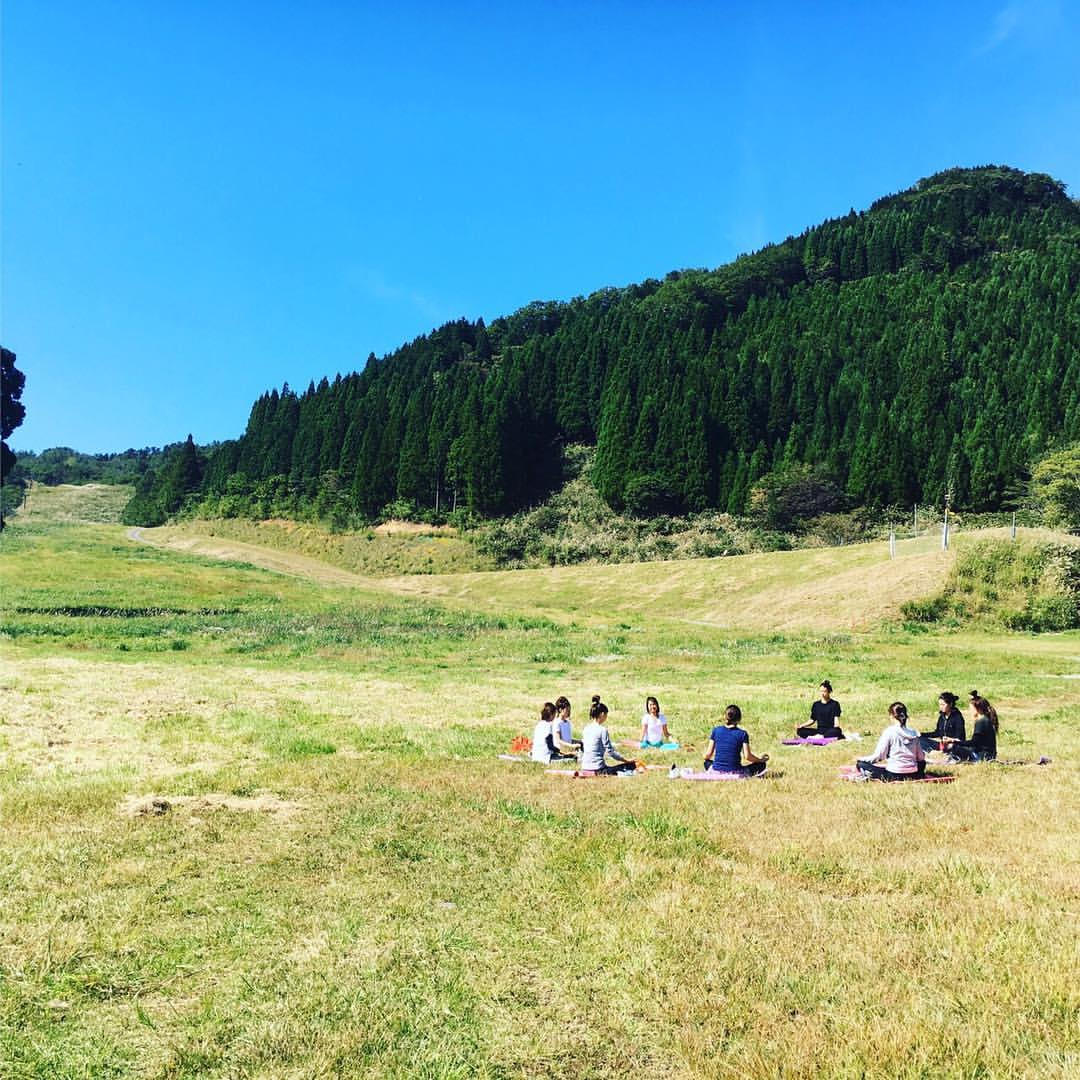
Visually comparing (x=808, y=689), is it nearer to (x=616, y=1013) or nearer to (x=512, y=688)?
(x=512, y=688)

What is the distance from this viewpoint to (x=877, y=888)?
25.7 ft

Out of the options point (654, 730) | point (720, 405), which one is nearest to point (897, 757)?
point (654, 730)

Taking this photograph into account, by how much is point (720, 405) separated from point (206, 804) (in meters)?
108

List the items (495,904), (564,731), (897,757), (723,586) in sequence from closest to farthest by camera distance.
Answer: (495,904), (897,757), (564,731), (723,586)

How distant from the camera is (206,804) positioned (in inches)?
438

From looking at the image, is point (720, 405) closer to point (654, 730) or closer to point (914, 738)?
point (654, 730)

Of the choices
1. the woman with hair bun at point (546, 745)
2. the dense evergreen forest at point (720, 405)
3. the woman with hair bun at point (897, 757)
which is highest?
the dense evergreen forest at point (720, 405)

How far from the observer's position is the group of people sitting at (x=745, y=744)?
1366 cm

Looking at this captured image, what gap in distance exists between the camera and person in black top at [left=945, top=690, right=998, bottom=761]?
583 inches

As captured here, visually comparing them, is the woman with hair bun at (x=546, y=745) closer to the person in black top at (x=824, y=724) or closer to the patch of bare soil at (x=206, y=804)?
the patch of bare soil at (x=206, y=804)

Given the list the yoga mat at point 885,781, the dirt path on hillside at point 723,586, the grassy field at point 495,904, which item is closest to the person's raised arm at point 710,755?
the grassy field at point 495,904

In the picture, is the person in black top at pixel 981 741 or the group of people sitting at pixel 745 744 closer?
the group of people sitting at pixel 745 744

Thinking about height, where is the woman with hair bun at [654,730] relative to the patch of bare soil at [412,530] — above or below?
below

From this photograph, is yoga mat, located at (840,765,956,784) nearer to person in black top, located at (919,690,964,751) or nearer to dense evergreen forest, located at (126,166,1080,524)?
person in black top, located at (919,690,964,751)
